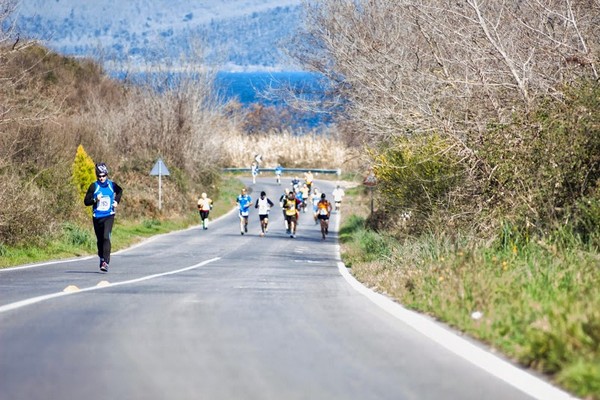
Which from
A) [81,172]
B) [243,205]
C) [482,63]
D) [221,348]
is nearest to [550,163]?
[482,63]

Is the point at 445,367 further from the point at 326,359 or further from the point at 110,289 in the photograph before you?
the point at 110,289

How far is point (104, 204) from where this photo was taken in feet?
60.5

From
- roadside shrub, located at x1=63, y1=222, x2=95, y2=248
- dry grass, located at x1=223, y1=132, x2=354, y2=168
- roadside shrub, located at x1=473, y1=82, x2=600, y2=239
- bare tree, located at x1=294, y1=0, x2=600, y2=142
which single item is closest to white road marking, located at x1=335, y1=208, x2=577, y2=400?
roadside shrub, located at x1=473, y1=82, x2=600, y2=239

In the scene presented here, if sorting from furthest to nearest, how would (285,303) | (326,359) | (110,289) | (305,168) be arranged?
1. (305,168)
2. (110,289)
3. (285,303)
4. (326,359)

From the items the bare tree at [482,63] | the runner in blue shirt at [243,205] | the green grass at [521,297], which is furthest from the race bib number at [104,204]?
the runner in blue shirt at [243,205]

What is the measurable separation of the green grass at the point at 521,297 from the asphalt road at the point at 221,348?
1.24 feet

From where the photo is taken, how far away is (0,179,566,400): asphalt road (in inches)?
250

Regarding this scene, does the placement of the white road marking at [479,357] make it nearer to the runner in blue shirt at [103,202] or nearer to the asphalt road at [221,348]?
the asphalt road at [221,348]

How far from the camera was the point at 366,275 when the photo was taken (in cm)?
1698

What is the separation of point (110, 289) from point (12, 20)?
1192 centimetres

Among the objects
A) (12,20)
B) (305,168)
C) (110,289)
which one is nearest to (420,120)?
(110,289)

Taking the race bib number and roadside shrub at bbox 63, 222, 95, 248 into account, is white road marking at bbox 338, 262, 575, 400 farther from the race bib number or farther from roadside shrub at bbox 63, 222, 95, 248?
roadside shrub at bbox 63, 222, 95, 248

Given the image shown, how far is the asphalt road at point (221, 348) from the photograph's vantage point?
6.34m

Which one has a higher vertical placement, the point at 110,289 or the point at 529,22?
the point at 529,22
